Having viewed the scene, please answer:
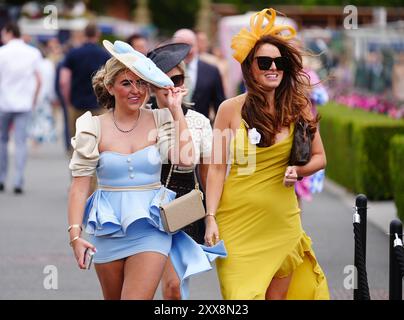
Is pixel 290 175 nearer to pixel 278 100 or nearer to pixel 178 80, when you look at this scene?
pixel 278 100

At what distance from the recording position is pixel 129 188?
5.72m

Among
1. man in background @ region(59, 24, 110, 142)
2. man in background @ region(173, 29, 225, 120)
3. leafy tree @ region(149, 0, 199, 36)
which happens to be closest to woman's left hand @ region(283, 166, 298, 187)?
man in background @ region(173, 29, 225, 120)

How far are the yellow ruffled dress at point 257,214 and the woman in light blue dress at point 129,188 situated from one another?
7.1 inches

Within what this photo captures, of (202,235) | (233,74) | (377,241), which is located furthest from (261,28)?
(233,74)

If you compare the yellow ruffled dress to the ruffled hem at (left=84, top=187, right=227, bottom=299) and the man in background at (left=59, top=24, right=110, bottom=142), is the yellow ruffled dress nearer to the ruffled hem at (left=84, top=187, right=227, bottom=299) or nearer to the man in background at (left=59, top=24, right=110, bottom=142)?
the ruffled hem at (left=84, top=187, right=227, bottom=299)

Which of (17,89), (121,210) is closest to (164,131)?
(121,210)

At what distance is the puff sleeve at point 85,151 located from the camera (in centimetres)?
568

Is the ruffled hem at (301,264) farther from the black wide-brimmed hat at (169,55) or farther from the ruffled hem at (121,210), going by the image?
the black wide-brimmed hat at (169,55)

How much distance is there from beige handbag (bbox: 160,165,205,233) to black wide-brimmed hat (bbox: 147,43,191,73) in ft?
4.11

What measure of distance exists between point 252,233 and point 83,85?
8829mm

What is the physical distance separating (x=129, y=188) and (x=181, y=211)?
0.28m

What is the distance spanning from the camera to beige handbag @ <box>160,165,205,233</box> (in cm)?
558

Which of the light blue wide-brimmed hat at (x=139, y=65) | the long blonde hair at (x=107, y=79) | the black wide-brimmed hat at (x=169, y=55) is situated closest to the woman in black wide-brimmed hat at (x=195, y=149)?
the black wide-brimmed hat at (x=169, y=55)

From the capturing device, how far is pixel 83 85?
1456 cm
